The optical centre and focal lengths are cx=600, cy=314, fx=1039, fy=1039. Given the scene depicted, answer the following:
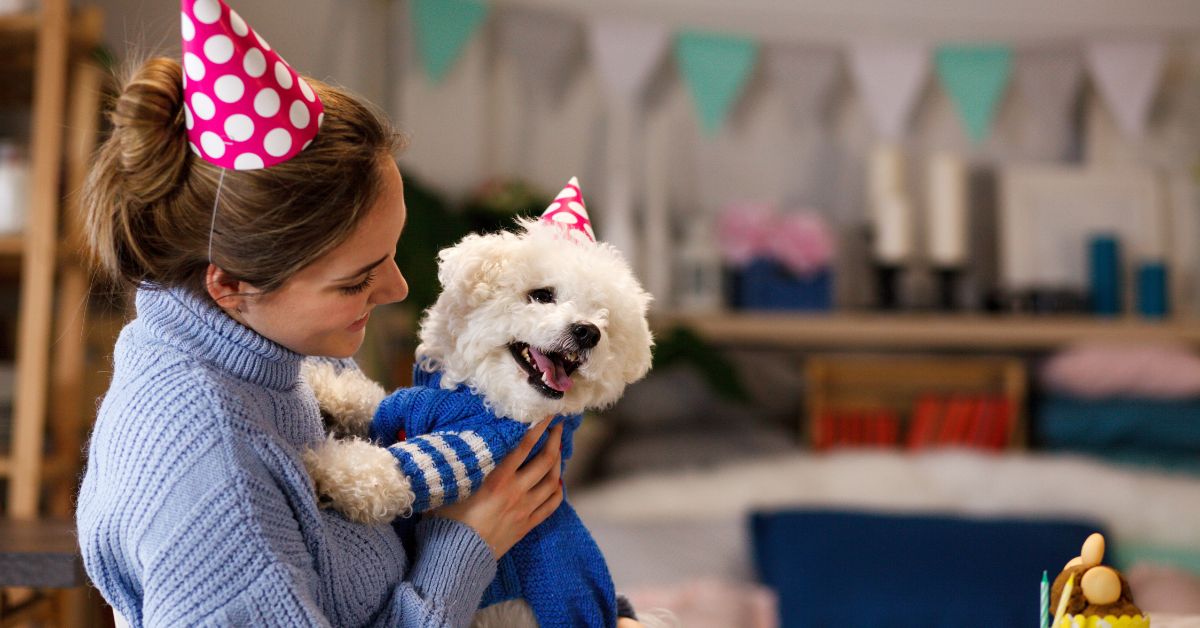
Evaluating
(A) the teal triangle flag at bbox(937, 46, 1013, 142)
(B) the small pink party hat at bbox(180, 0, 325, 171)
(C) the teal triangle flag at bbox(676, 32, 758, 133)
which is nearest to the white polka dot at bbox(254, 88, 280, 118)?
(B) the small pink party hat at bbox(180, 0, 325, 171)

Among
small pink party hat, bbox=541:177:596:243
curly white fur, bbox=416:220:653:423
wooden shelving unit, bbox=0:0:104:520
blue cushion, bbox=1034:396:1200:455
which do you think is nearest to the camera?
curly white fur, bbox=416:220:653:423

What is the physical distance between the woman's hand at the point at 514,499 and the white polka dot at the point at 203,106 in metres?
0.40

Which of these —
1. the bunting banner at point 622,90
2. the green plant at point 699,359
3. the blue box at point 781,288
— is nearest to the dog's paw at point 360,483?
the green plant at point 699,359

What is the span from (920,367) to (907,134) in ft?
2.28

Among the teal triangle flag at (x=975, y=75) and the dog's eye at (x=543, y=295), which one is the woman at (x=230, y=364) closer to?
the dog's eye at (x=543, y=295)

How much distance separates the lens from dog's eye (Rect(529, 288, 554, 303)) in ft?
3.14

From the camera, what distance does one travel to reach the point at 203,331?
806mm

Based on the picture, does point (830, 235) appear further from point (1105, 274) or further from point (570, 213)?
point (570, 213)

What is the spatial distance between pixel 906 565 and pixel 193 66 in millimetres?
1617

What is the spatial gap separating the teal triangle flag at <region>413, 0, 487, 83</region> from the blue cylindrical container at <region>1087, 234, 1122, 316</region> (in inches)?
68.6

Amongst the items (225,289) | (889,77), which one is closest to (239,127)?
(225,289)

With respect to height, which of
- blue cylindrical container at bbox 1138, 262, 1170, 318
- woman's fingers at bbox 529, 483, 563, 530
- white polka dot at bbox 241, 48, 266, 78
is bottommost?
woman's fingers at bbox 529, 483, 563, 530

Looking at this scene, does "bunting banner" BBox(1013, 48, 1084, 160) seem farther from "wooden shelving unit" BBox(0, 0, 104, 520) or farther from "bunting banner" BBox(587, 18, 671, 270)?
"wooden shelving unit" BBox(0, 0, 104, 520)

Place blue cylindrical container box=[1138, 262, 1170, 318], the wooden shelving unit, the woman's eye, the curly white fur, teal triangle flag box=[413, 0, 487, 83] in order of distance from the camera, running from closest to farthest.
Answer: the woman's eye
the curly white fur
the wooden shelving unit
teal triangle flag box=[413, 0, 487, 83]
blue cylindrical container box=[1138, 262, 1170, 318]
